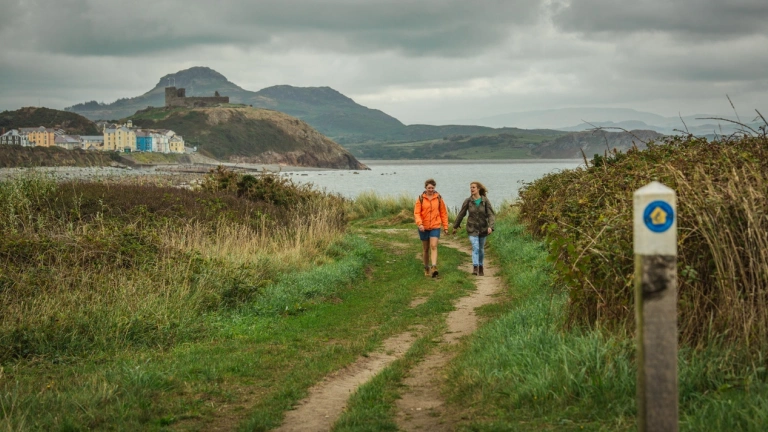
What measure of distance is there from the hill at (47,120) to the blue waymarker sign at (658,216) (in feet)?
561

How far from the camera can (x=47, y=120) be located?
16650cm

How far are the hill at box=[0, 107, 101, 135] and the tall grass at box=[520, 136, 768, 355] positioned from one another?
16768 centimetres

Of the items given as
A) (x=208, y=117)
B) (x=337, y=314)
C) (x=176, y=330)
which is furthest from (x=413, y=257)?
(x=208, y=117)

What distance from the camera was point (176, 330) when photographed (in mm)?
10180

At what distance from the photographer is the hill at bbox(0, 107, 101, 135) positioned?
16050cm

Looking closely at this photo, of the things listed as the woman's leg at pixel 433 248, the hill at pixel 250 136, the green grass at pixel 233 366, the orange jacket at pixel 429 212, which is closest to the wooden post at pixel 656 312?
the green grass at pixel 233 366

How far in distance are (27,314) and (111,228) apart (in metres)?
4.46

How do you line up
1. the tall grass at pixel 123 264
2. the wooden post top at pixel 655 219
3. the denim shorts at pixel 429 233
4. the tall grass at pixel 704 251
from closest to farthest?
the wooden post top at pixel 655 219, the tall grass at pixel 704 251, the tall grass at pixel 123 264, the denim shorts at pixel 429 233

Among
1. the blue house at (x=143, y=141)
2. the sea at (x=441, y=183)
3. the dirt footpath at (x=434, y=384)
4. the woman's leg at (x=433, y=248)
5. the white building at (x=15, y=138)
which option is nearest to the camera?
the dirt footpath at (x=434, y=384)

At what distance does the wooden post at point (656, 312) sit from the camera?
12.0ft

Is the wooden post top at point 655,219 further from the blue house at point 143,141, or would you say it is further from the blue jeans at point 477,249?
the blue house at point 143,141

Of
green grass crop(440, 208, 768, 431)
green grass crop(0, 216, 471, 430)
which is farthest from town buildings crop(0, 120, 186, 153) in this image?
green grass crop(440, 208, 768, 431)

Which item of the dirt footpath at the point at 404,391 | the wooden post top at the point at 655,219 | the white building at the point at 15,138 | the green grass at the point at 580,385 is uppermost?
the white building at the point at 15,138

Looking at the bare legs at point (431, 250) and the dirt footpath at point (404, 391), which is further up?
the bare legs at point (431, 250)
